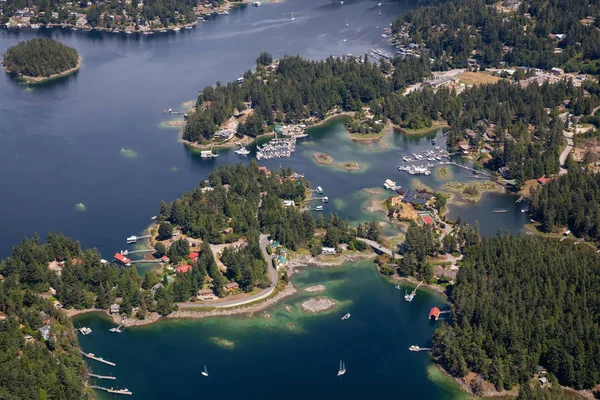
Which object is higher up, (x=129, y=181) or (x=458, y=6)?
(x=458, y=6)

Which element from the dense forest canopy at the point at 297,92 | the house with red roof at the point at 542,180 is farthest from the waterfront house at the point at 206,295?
the house with red roof at the point at 542,180

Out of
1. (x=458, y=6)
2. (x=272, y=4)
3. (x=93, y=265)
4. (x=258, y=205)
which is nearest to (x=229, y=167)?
(x=258, y=205)

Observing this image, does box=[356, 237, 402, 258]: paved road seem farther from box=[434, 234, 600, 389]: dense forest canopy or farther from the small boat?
the small boat

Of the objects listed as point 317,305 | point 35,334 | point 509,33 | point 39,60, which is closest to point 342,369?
point 317,305

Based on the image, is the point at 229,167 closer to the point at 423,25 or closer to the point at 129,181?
the point at 129,181

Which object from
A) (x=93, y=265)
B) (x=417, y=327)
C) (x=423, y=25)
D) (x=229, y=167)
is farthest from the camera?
(x=423, y=25)

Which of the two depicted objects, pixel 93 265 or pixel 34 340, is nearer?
pixel 34 340
